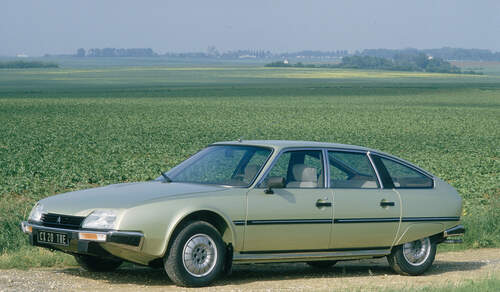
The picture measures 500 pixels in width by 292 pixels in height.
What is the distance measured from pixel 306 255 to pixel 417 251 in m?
1.57

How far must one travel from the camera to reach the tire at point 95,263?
9.03m

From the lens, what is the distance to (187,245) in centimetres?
812

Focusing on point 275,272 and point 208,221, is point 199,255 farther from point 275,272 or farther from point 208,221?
point 275,272

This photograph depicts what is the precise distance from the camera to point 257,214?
28.0ft

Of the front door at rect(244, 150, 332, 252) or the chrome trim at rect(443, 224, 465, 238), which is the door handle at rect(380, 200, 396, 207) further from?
the chrome trim at rect(443, 224, 465, 238)

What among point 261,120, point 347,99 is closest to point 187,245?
point 261,120

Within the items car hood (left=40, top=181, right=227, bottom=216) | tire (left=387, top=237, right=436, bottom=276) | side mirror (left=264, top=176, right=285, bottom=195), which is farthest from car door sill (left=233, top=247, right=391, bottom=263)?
car hood (left=40, top=181, right=227, bottom=216)

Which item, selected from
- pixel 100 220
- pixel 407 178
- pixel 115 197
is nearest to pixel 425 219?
pixel 407 178

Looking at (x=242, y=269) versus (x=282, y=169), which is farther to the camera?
(x=242, y=269)

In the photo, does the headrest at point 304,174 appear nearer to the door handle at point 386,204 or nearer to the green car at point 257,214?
the green car at point 257,214

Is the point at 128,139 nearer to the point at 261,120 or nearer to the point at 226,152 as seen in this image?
the point at 261,120

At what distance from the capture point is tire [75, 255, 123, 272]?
9031 mm

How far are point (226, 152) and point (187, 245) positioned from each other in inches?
60.6

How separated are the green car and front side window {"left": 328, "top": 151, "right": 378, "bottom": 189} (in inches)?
0.6
